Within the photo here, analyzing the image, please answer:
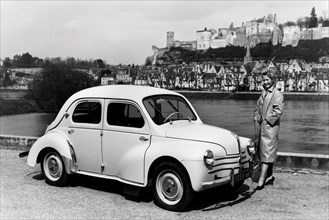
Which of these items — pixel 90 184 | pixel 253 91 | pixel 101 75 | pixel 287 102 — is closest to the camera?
pixel 90 184

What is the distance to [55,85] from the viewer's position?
67.7 feet

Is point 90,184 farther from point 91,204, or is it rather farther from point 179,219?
point 179,219

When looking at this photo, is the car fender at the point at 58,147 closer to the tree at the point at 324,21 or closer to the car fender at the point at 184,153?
the car fender at the point at 184,153

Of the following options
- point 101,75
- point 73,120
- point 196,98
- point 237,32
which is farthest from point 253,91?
point 73,120

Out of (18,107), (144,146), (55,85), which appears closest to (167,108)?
(144,146)

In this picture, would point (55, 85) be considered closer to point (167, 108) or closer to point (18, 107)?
point (18, 107)

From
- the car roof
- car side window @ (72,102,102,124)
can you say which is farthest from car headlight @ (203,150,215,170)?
car side window @ (72,102,102,124)

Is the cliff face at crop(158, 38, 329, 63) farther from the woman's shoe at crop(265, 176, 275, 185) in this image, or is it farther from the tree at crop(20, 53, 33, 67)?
the woman's shoe at crop(265, 176, 275, 185)

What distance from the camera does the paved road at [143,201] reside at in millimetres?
4604

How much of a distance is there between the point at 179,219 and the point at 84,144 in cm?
200

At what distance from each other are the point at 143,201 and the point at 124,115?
49.1 inches

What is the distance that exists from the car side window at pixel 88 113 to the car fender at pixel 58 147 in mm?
372

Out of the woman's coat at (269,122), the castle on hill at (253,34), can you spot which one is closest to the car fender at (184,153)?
the woman's coat at (269,122)

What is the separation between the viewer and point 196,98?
1898cm
